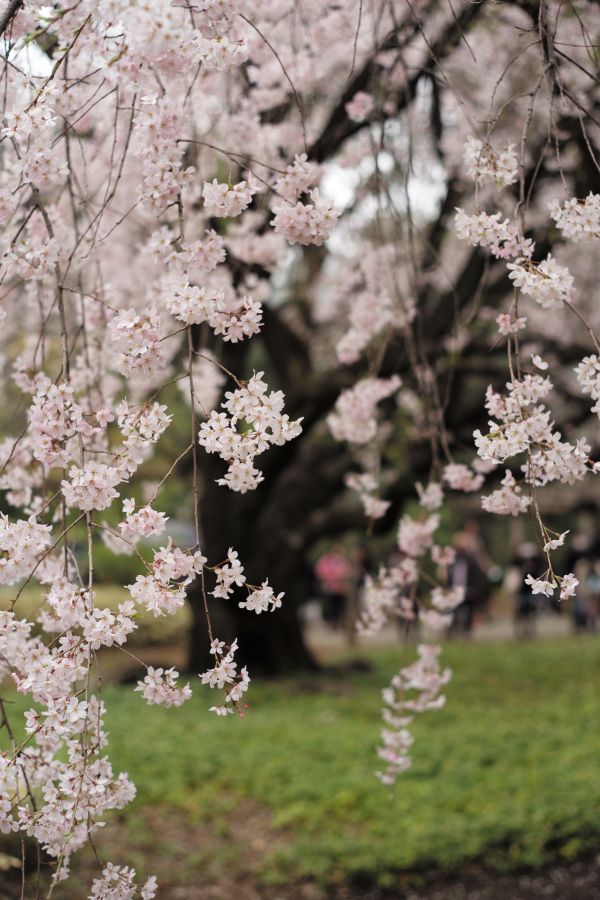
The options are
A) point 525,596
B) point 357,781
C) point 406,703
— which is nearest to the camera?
point 406,703

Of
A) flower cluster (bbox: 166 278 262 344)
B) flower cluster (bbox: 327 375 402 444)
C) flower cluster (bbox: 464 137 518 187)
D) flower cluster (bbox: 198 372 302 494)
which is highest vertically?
flower cluster (bbox: 327 375 402 444)

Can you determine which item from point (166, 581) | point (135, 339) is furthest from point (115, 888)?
point (135, 339)

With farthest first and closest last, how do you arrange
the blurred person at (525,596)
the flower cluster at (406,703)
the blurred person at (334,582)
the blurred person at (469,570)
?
the blurred person at (334,582), the blurred person at (525,596), the blurred person at (469,570), the flower cluster at (406,703)

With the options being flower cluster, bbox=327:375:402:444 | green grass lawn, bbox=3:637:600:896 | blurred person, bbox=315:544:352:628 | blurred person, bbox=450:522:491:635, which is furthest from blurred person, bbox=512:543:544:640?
flower cluster, bbox=327:375:402:444

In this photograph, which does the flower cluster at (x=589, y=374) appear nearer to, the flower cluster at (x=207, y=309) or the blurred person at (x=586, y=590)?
the flower cluster at (x=207, y=309)

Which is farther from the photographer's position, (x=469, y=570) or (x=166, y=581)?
(x=469, y=570)

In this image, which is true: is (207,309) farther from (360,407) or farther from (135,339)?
(360,407)

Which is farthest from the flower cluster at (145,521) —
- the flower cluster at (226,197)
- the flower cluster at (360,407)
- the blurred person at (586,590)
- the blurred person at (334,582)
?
the blurred person at (586,590)

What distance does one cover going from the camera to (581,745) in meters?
5.64

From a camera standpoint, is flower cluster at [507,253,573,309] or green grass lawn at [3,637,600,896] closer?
flower cluster at [507,253,573,309]

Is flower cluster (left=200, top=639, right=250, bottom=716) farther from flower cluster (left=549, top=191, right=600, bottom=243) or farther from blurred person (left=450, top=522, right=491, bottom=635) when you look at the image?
blurred person (left=450, top=522, right=491, bottom=635)

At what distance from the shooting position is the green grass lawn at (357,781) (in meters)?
4.21

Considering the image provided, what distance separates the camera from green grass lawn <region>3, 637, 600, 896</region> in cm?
421

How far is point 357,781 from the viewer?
5109 mm
